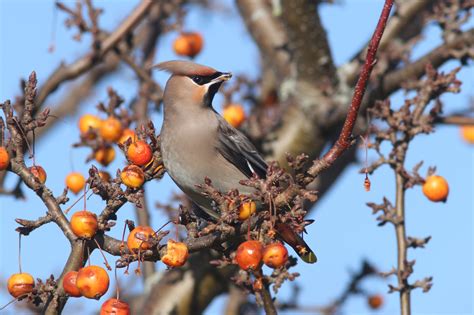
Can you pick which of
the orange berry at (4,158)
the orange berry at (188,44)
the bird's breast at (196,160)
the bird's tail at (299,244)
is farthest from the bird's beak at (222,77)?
the orange berry at (188,44)

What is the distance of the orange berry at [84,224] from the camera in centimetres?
304

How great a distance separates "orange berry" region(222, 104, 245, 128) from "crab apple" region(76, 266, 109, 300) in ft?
8.71

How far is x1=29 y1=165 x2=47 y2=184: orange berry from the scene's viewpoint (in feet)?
10.6

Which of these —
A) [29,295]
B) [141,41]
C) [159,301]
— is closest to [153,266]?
[159,301]

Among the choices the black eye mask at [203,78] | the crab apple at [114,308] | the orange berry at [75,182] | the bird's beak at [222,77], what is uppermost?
the black eye mask at [203,78]

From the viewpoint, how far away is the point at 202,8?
7.96 meters

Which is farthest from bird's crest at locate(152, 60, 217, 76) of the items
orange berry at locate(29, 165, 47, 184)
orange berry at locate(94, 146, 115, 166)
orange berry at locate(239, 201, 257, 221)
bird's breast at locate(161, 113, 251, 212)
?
orange berry at locate(239, 201, 257, 221)

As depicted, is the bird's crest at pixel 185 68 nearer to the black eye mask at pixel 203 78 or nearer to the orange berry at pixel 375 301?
the black eye mask at pixel 203 78

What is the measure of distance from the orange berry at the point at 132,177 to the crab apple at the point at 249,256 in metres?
0.46

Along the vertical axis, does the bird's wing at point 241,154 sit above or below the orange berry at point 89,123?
below

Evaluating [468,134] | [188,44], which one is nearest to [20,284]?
[188,44]

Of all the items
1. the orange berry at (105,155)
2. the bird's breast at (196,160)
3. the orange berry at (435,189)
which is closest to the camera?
the bird's breast at (196,160)

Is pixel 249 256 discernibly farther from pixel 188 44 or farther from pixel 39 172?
pixel 188 44

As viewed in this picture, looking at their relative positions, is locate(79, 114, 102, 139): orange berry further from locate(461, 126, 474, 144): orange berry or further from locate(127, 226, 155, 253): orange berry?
locate(461, 126, 474, 144): orange berry
